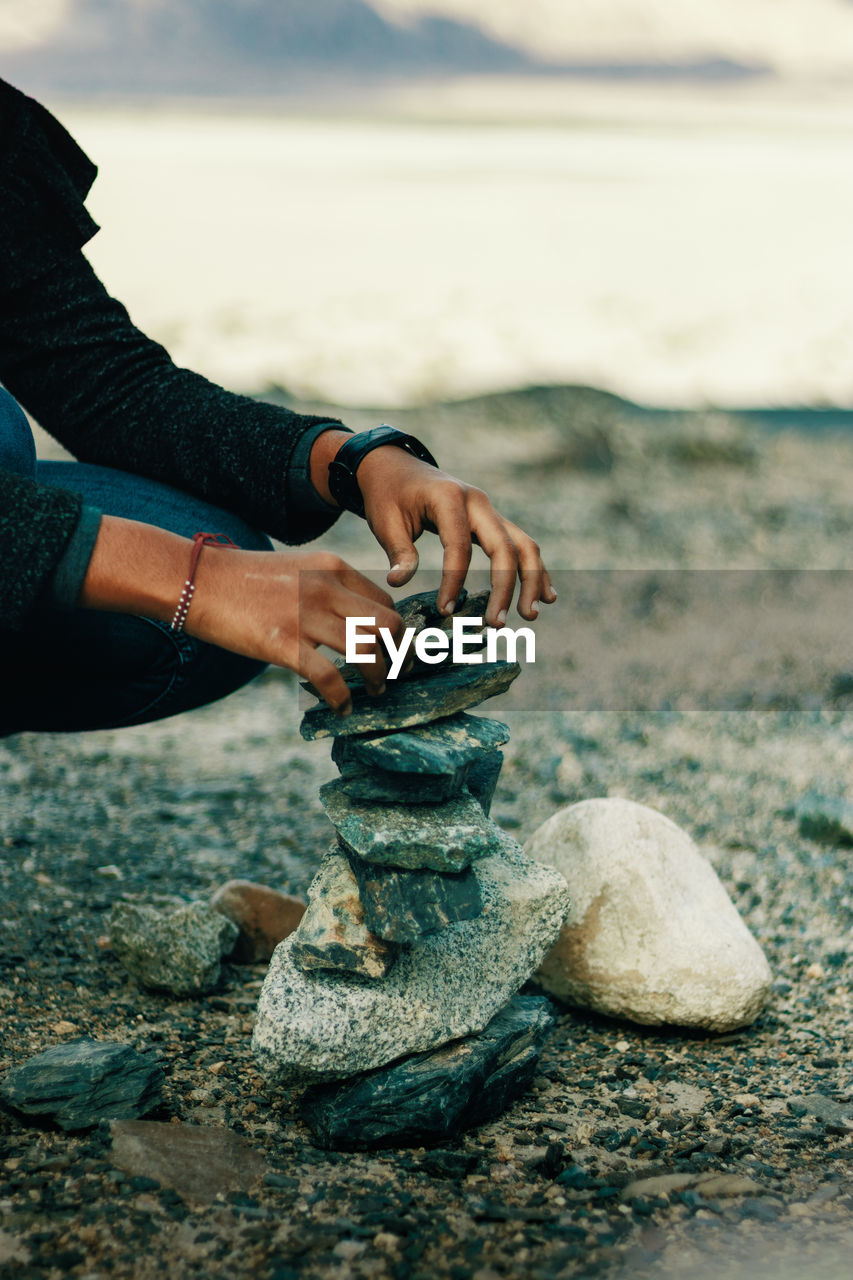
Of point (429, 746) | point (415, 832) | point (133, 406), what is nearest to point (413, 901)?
point (415, 832)

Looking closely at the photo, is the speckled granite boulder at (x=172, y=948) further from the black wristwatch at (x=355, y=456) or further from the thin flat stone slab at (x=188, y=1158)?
the black wristwatch at (x=355, y=456)

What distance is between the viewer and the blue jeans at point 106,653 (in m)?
2.65

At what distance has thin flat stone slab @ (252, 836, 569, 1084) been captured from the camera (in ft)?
7.12

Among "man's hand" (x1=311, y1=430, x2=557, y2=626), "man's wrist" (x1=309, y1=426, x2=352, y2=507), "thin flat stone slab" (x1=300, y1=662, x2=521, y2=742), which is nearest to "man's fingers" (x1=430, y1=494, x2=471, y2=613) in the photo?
"man's hand" (x1=311, y1=430, x2=557, y2=626)

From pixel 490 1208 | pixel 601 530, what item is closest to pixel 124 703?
pixel 490 1208

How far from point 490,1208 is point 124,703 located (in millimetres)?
1377

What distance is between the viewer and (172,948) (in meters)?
2.75

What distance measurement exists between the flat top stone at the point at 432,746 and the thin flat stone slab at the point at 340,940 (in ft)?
0.83

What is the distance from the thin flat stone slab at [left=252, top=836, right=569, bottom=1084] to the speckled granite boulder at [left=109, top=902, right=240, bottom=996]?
51 centimetres

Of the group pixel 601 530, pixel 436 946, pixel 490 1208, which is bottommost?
pixel 490 1208

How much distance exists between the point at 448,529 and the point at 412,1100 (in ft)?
3.28

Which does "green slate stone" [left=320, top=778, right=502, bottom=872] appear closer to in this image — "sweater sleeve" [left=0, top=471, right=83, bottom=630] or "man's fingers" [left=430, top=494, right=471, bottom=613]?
"man's fingers" [left=430, top=494, right=471, bottom=613]

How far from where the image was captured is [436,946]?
91.1 inches

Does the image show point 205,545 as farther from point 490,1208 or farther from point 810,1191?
point 810,1191
